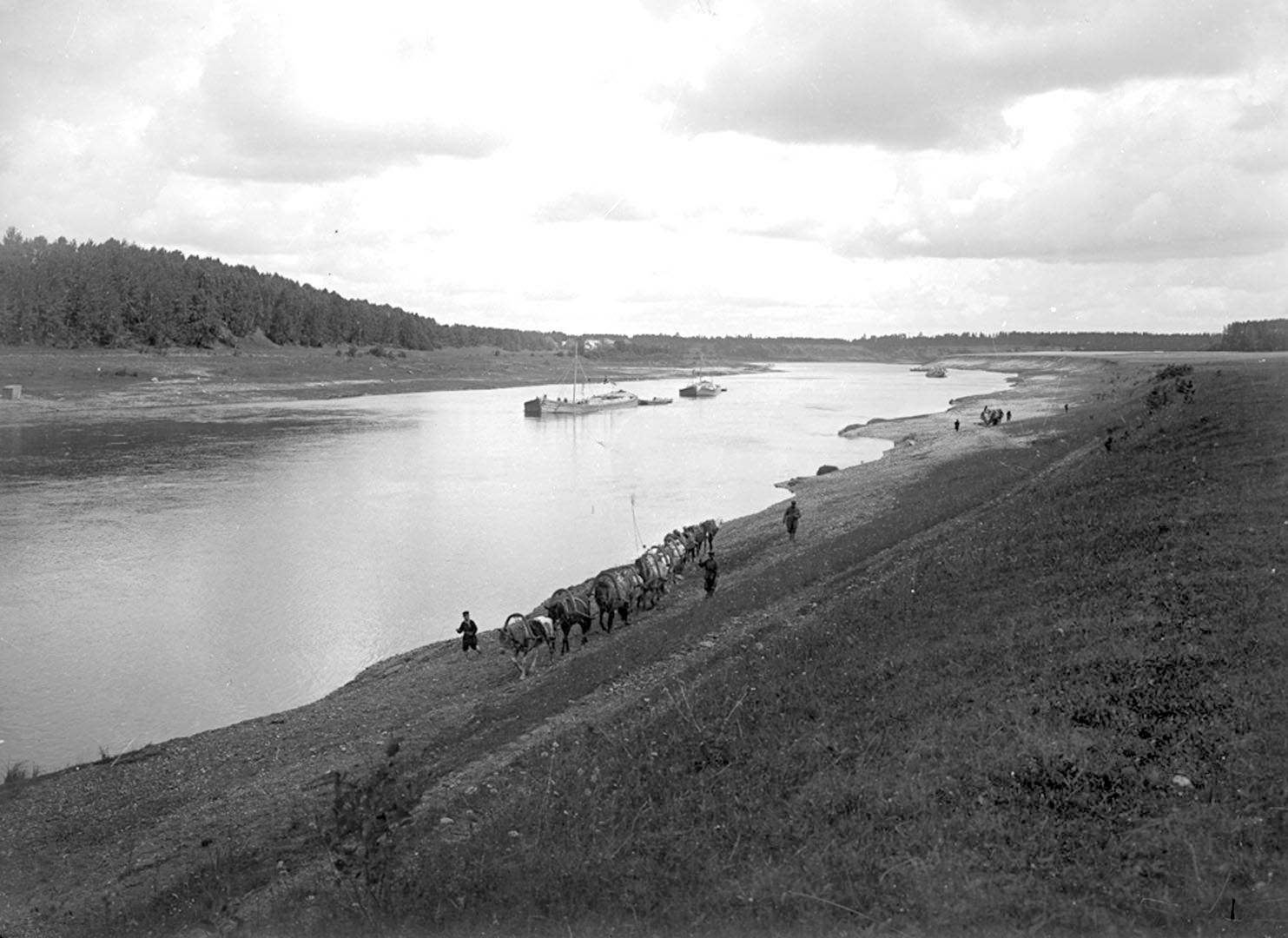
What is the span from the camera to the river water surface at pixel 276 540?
87.9ft

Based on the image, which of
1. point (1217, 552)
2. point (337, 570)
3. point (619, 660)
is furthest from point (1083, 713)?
point (337, 570)

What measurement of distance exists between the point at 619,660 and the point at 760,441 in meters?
68.4

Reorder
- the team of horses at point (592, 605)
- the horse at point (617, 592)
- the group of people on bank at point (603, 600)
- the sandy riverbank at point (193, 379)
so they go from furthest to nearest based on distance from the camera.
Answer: the sandy riverbank at point (193, 379) < the horse at point (617, 592) < the group of people on bank at point (603, 600) < the team of horses at point (592, 605)

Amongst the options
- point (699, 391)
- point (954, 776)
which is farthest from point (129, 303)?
point (954, 776)

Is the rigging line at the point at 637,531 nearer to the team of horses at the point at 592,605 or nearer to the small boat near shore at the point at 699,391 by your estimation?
the team of horses at the point at 592,605

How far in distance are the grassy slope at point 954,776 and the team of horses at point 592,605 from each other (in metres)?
6.37

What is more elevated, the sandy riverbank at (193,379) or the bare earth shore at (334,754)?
the sandy riverbank at (193,379)

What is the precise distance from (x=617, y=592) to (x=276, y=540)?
79.0ft

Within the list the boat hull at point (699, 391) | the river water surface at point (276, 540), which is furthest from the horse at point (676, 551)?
the boat hull at point (699, 391)

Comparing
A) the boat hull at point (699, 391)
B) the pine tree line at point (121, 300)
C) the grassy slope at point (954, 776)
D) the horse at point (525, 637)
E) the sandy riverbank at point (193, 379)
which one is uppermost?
the pine tree line at point (121, 300)

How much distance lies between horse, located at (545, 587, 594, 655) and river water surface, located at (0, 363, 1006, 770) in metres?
6.65

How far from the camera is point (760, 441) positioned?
292 ft

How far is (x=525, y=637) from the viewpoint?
23.8 m

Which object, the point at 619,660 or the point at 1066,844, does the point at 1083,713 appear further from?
the point at 619,660
